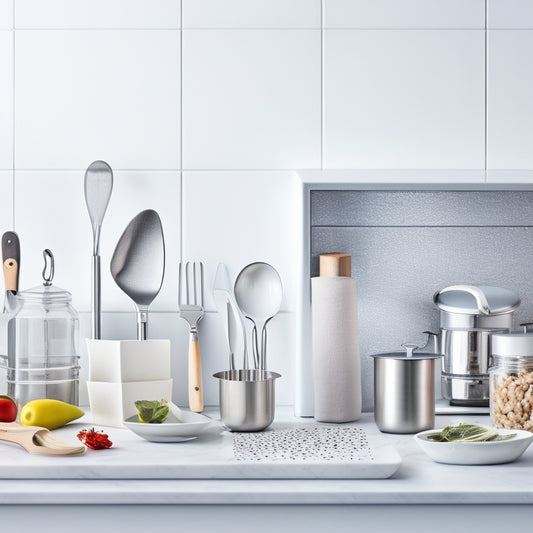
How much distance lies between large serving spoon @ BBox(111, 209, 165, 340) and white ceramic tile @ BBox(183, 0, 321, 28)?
1.27 ft

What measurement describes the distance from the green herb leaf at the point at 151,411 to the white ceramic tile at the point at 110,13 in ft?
2.36

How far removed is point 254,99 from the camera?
4.60 feet

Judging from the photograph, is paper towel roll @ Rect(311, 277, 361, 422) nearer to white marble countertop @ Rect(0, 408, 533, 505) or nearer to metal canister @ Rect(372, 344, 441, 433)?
metal canister @ Rect(372, 344, 441, 433)

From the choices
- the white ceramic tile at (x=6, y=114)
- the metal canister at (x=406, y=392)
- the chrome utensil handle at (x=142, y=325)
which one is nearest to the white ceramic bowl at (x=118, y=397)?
the chrome utensil handle at (x=142, y=325)

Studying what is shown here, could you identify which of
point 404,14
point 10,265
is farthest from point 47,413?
point 404,14

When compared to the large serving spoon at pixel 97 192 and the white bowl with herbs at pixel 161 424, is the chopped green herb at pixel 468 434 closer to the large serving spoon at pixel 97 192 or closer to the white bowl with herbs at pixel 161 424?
the white bowl with herbs at pixel 161 424

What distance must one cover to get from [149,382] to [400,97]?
699 millimetres

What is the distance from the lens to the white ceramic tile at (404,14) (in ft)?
4.58

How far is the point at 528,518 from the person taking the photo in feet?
2.93

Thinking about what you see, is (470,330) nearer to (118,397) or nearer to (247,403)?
(247,403)

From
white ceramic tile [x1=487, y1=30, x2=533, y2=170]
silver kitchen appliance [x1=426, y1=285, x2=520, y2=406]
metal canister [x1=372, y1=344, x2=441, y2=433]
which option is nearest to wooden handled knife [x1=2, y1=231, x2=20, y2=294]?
metal canister [x1=372, y1=344, x2=441, y2=433]

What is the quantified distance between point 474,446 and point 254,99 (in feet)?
2.49

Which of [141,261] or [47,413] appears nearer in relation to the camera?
[47,413]

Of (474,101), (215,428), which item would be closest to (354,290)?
(215,428)
